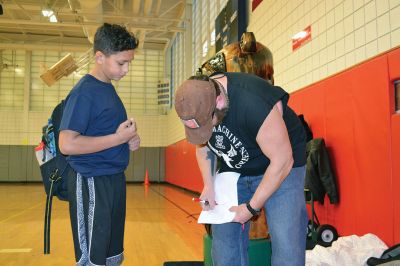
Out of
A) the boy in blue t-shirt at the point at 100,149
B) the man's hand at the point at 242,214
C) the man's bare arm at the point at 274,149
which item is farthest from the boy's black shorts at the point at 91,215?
the man's bare arm at the point at 274,149

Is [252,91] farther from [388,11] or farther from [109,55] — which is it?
[388,11]

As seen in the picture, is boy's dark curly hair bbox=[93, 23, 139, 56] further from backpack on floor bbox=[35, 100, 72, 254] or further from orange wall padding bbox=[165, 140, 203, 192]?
orange wall padding bbox=[165, 140, 203, 192]

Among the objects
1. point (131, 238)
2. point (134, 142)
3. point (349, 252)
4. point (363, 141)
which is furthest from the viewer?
point (131, 238)

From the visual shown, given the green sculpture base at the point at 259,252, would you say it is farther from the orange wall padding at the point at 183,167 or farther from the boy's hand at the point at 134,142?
the orange wall padding at the point at 183,167

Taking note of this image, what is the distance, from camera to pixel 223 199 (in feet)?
5.21

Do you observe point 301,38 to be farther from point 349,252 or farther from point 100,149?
point 100,149

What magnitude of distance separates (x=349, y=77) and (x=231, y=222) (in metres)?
2.22

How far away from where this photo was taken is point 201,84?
1.27 m

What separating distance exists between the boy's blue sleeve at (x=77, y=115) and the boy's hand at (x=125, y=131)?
130 millimetres

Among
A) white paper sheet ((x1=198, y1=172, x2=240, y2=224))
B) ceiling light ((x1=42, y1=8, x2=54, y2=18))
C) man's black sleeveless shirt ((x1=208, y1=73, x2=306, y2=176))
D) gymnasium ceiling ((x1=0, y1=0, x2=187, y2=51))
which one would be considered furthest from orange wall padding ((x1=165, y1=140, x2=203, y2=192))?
man's black sleeveless shirt ((x1=208, y1=73, x2=306, y2=176))

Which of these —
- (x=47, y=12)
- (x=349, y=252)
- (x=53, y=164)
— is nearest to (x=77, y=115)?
(x=53, y=164)

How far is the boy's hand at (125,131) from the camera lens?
5.09 ft

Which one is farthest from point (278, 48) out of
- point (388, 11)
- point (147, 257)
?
point (147, 257)

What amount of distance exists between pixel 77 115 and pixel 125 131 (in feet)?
0.64
